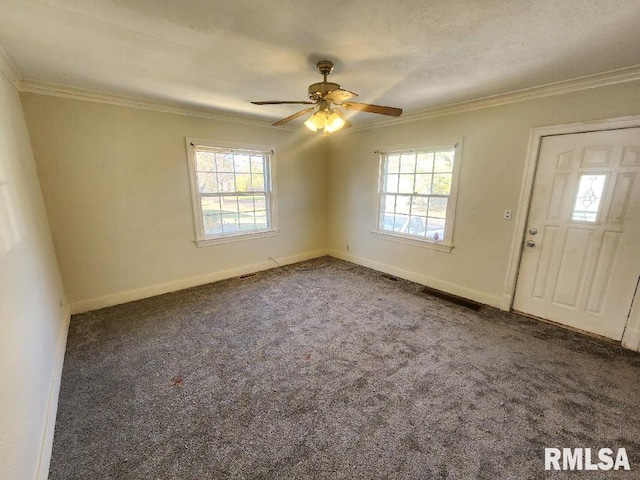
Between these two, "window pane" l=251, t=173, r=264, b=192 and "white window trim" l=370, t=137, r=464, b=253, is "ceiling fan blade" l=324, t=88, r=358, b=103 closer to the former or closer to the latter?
"white window trim" l=370, t=137, r=464, b=253

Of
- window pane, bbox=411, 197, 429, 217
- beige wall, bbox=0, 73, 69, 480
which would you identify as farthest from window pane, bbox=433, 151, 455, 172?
beige wall, bbox=0, 73, 69, 480

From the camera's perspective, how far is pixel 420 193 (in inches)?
146

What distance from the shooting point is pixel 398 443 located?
1.51 metres

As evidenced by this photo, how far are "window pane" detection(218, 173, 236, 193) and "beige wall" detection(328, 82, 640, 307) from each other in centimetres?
194

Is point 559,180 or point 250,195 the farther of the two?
point 250,195

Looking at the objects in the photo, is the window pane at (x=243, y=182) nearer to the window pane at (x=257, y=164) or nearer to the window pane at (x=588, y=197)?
the window pane at (x=257, y=164)

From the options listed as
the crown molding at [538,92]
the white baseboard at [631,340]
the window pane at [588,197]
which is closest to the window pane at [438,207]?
the crown molding at [538,92]

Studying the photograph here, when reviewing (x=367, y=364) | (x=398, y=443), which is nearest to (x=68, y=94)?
(x=367, y=364)

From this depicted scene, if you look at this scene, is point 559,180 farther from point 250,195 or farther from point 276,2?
point 250,195

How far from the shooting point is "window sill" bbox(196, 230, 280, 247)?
12.3 feet

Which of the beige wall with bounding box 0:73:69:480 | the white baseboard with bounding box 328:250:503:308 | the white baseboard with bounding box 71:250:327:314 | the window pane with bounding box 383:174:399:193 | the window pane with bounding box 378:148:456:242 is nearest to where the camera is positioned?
the beige wall with bounding box 0:73:69:480

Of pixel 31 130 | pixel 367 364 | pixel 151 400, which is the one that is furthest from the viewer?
pixel 31 130

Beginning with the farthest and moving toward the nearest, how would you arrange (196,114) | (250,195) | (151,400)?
(250,195) → (196,114) → (151,400)

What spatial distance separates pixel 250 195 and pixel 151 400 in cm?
291
